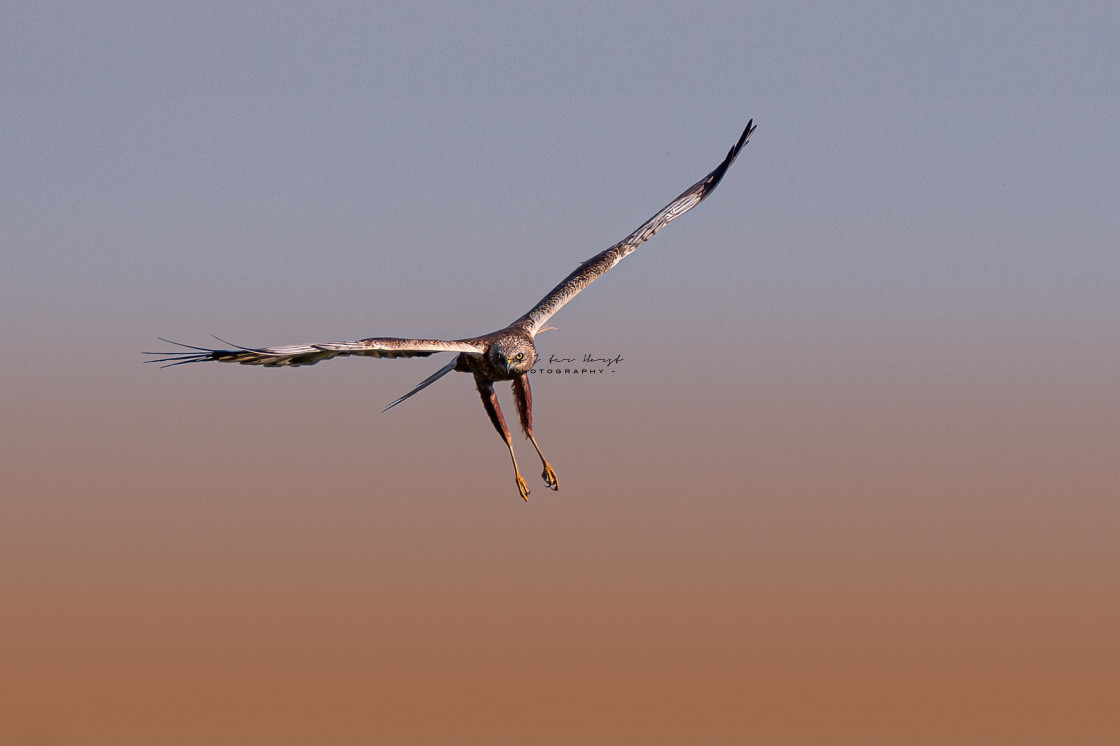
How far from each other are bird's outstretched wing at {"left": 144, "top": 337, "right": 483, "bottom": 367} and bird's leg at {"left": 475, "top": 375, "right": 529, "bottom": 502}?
2322 millimetres

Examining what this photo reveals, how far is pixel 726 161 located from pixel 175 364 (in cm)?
1379

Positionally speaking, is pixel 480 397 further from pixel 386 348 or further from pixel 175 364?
pixel 175 364

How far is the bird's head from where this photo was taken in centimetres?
2286

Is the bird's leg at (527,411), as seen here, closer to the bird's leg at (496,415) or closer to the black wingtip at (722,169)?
the bird's leg at (496,415)

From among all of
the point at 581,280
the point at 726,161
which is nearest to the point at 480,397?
the point at 581,280

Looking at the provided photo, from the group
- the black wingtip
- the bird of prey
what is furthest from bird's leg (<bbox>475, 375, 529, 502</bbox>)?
the black wingtip

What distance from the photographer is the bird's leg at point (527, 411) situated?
24016 millimetres

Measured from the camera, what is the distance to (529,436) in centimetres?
2439

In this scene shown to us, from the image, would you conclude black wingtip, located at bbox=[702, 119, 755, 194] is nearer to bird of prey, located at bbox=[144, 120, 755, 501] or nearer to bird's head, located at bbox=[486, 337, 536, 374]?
bird of prey, located at bbox=[144, 120, 755, 501]

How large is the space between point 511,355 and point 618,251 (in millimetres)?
5024

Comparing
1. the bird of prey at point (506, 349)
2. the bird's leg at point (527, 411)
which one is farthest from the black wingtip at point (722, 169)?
the bird's leg at point (527, 411)

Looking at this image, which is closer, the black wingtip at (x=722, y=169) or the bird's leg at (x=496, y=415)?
the bird's leg at (x=496, y=415)

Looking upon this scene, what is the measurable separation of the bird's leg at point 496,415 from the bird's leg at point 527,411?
1.11 feet

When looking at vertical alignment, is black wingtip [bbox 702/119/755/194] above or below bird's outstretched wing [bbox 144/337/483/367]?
above
